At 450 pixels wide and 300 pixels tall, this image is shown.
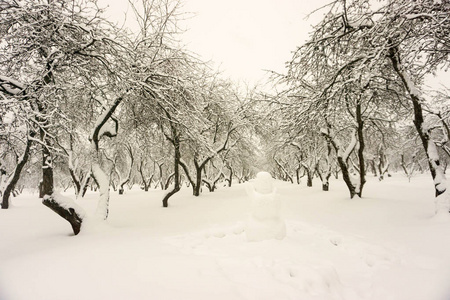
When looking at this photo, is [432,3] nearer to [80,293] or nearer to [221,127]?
[80,293]

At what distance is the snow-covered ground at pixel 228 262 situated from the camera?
2.88 meters

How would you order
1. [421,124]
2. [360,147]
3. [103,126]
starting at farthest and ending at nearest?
[360,147], [103,126], [421,124]

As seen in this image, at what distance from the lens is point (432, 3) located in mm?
4828

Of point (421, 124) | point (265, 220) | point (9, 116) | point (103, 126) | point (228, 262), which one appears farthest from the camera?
point (103, 126)

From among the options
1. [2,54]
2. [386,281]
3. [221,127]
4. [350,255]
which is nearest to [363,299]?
[386,281]

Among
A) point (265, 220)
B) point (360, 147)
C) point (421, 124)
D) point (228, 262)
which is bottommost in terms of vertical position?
point (228, 262)

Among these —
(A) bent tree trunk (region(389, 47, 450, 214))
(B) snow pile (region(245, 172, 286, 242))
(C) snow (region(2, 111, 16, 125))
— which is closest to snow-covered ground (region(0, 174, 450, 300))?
(B) snow pile (region(245, 172, 286, 242))

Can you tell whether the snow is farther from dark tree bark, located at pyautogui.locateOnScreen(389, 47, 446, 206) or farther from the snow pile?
dark tree bark, located at pyautogui.locateOnScreen(389, 47, 446, 206)

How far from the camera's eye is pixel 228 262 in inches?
141

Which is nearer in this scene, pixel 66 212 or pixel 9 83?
pixel 9 83

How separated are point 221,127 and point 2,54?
11566 millimetres

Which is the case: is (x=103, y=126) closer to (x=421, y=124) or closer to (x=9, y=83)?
(x=9, y=83)

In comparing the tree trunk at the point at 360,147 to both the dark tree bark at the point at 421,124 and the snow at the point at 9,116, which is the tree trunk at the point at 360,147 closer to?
the dark tree bark at the point at 421,124

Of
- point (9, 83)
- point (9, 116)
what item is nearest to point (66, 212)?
point (9, 116)
